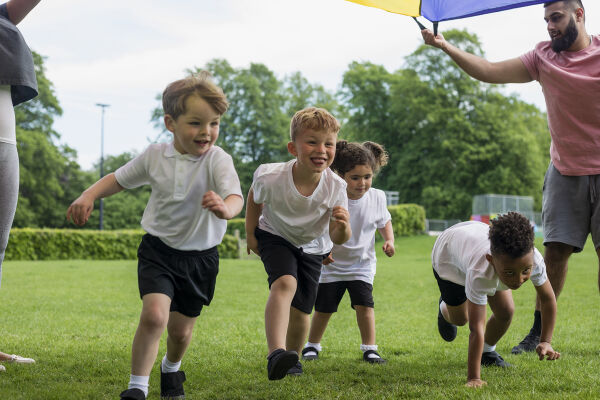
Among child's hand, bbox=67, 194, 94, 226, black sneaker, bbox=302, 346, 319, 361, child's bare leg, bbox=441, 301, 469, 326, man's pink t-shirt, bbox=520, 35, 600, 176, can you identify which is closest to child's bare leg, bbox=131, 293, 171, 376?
child's hand, bbox=67, 194, 94, 226

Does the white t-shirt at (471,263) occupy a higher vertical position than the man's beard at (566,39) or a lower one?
lower

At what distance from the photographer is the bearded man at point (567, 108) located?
16.8 feet

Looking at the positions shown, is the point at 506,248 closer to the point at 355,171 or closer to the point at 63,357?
the point at 355,171

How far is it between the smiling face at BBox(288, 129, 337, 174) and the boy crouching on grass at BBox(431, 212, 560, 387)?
1.18 meters

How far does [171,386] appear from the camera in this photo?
13.9ft

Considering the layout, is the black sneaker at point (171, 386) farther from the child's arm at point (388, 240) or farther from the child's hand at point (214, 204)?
the child's arm at point (388, 240)

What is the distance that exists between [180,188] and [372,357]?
2443 millimetres

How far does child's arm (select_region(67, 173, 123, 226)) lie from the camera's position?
3778mm

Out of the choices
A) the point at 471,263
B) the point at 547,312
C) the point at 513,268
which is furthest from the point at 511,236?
the point at 547,312

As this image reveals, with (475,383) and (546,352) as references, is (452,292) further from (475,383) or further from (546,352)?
(546,352)

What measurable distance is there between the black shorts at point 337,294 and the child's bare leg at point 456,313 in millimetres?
652

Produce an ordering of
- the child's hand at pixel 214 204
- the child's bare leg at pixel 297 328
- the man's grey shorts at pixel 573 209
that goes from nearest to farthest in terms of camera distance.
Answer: the child's hand at pixel 214 204, the child's bare leg at pixel 297 328, the man's grey shorts at pixel 573 209

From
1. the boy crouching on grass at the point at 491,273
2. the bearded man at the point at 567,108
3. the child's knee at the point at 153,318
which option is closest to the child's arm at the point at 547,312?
the boy crouching on grass at the point at 491,273

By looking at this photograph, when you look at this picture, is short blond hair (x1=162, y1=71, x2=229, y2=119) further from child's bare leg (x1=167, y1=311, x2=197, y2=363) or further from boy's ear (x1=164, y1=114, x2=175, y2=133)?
child's bare leg (x1=167, y1=311, x2=197, y2=363)
